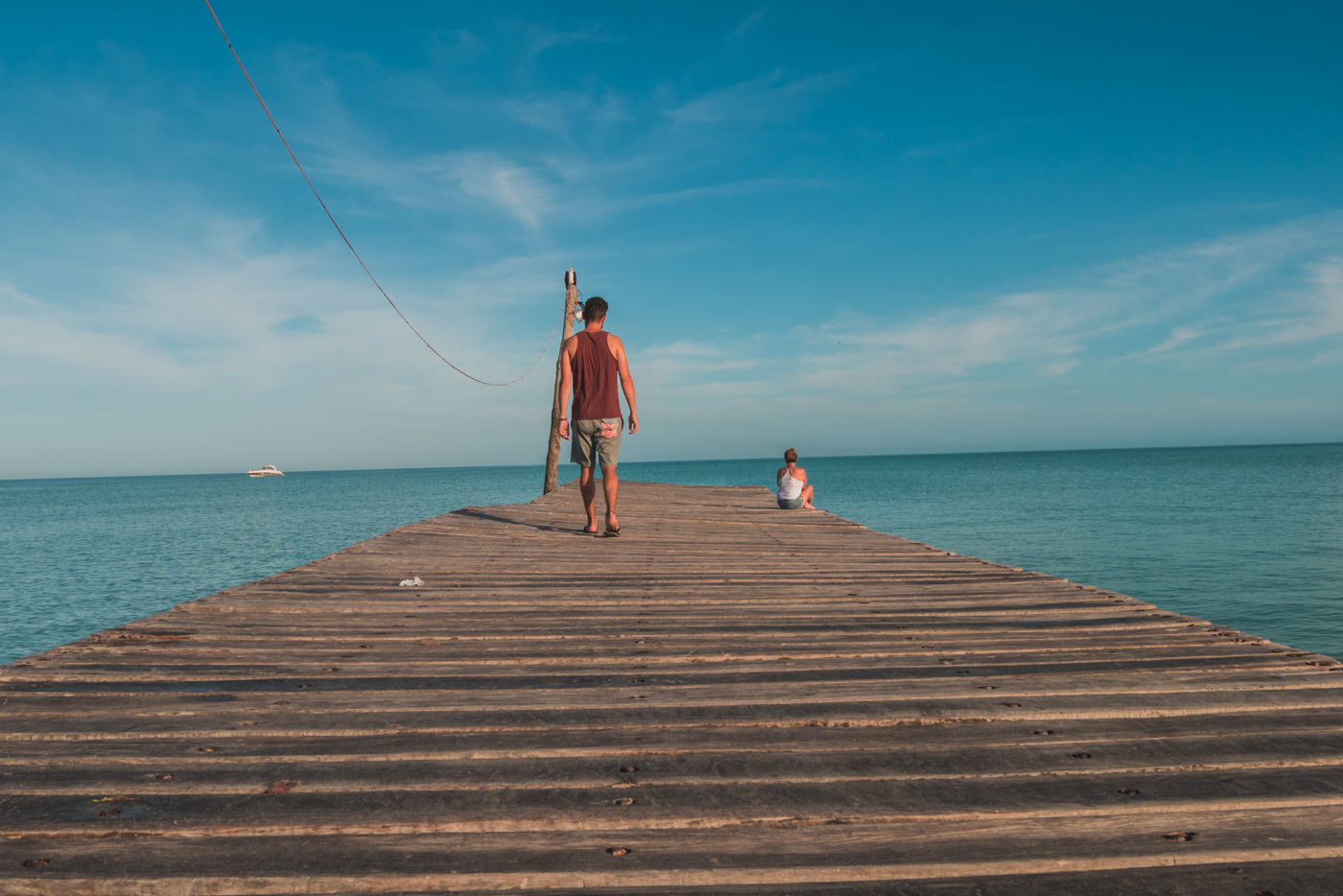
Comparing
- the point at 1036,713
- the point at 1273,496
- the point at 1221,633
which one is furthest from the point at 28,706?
the point at 1273,496

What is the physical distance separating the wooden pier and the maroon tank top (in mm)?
3218

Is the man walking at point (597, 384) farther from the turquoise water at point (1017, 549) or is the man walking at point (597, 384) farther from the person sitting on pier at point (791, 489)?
the person sitting on pier at point (791, 489)

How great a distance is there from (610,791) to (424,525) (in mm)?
6853

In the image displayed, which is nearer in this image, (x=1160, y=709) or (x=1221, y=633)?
(x=1160, y=709)

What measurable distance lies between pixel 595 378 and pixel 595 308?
663mm

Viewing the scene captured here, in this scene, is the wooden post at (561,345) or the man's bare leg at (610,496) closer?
the man's bare leg at (610,496)

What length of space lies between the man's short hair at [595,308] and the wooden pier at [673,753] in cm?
355

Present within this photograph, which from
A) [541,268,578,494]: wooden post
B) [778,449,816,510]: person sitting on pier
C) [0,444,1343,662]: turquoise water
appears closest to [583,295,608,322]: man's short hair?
[0,444,1343,662]: turquoise water

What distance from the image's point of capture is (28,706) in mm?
2818

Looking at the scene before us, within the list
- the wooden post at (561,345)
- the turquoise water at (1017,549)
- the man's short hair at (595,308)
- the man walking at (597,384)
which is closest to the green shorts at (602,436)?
the man walking at (597,384)

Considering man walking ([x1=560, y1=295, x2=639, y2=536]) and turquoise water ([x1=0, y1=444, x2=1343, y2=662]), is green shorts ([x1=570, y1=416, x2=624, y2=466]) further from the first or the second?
turquoise water ([x1=0, y1=444, x2=1343, y2=662])

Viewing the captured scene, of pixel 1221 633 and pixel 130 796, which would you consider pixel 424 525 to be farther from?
pixel 1221 633

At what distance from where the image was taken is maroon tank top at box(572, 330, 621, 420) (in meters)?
7.42

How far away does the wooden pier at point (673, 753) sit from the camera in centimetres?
176
